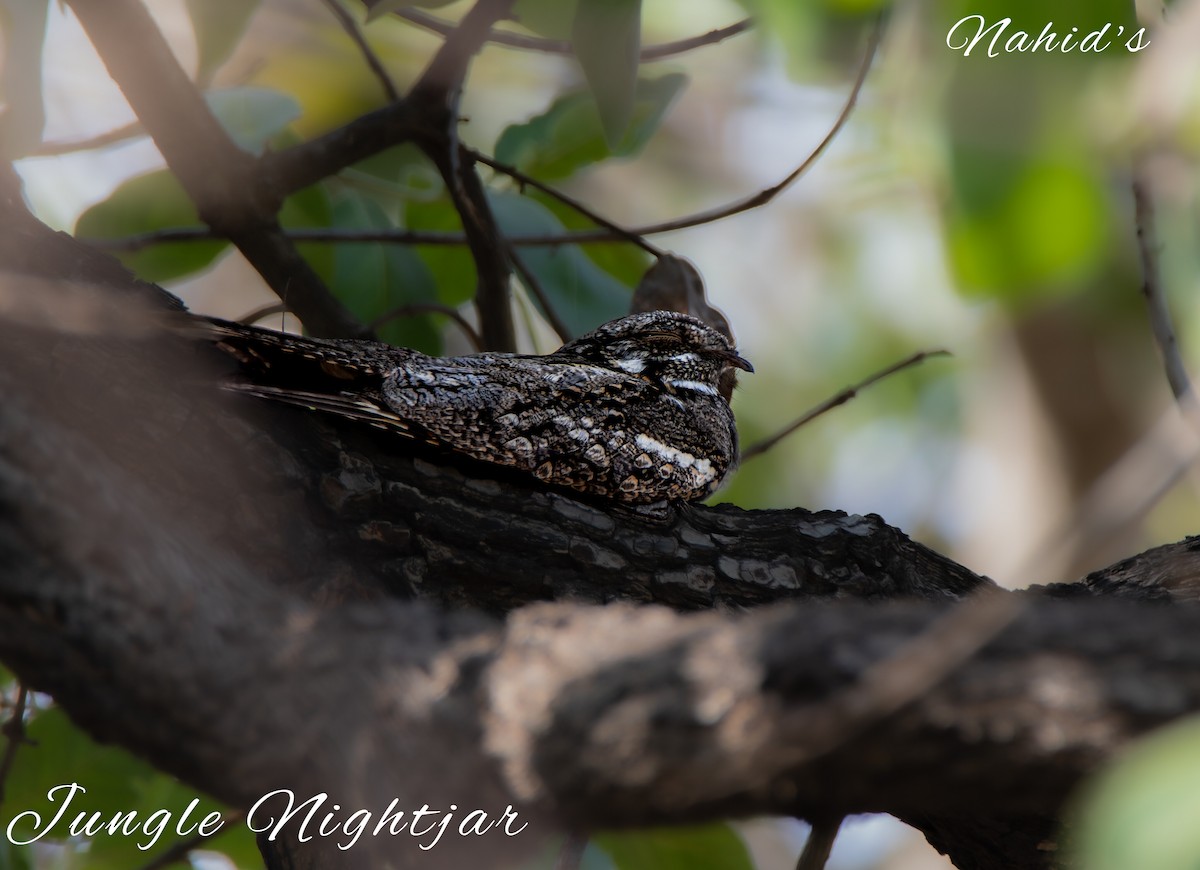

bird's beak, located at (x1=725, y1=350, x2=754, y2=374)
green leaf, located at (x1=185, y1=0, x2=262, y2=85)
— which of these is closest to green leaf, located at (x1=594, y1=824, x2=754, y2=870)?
bird's beak, located at (x1=725, y1=350, x2=754, y2=374)

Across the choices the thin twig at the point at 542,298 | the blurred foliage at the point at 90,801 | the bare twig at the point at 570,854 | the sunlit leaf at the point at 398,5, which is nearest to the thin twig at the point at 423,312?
the thin twig at the point at 542,298

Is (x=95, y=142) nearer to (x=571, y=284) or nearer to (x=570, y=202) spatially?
(x=570, y=202)

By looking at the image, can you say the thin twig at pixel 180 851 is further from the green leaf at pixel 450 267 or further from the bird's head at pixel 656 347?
the green leaf at pixel 450 267

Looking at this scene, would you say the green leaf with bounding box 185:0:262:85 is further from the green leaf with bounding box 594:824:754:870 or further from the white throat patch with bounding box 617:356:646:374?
the green leaf with bounding box 594:824:754:870

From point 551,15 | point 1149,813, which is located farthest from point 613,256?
point 1149,813

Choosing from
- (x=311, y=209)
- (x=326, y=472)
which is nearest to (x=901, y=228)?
(x=311, y=209)

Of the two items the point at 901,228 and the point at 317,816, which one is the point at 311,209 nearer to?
the point at 317,816
